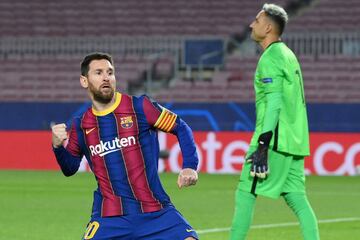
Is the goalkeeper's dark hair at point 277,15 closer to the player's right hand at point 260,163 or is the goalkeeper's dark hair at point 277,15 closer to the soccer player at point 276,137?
the soccer player at point 276,137

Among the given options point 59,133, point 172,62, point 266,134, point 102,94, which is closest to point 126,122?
point 102,94

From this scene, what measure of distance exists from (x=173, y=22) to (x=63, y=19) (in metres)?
3.02

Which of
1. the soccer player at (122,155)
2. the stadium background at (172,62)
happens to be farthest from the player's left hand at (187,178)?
the stadium background at (172,62)

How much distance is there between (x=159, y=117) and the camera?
20.1 feet

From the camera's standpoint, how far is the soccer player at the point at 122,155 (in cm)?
592

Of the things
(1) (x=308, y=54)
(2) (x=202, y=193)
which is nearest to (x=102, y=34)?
(1) (x=308, y=54)

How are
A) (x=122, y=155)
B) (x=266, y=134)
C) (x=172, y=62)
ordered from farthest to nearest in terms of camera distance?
(x=172, y=62) < (x=266, y=134) < (x=122, y=155)

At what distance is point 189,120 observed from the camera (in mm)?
22297

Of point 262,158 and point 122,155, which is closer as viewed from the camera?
point 122,155

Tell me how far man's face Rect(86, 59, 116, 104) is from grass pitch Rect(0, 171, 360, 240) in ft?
13.0

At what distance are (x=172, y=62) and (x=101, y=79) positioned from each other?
2105cm

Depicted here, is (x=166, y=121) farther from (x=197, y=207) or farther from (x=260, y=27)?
(x=197, y=207)

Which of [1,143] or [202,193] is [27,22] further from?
[202,193]

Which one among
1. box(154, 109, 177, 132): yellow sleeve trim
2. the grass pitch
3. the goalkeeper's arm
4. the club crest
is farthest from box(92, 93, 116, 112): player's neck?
the grass pitch
